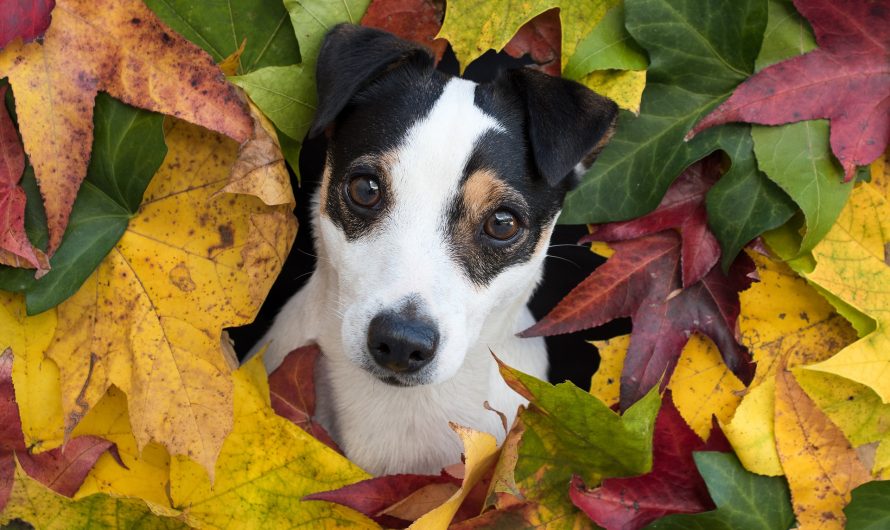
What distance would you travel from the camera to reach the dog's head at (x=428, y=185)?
74.9 inches

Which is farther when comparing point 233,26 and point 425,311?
point 233,26

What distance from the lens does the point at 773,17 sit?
6.31 ft

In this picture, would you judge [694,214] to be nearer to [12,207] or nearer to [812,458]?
[812,458]

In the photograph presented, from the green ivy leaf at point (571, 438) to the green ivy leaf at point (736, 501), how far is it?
0.38 ft

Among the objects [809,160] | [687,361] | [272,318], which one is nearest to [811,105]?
[809,160]

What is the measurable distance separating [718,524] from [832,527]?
22 centimetres

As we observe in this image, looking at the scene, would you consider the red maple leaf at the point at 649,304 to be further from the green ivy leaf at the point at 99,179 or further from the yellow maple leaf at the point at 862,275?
the green ivy leaf at the point at 99,179

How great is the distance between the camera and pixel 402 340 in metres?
1.85

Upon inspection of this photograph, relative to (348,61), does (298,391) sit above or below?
below

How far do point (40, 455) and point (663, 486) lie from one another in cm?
129

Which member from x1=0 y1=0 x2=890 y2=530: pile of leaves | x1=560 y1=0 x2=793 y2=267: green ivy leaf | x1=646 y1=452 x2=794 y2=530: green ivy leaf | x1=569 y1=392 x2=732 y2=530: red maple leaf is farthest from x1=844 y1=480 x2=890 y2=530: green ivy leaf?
x1=560 y1=0 x2=793 y2=267: green ivy leaf

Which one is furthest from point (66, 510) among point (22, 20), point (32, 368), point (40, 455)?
point (22, 20)

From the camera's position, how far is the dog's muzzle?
6.05 ft

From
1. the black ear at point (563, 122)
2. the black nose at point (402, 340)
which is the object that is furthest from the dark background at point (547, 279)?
the black nose at point (402, 340)
